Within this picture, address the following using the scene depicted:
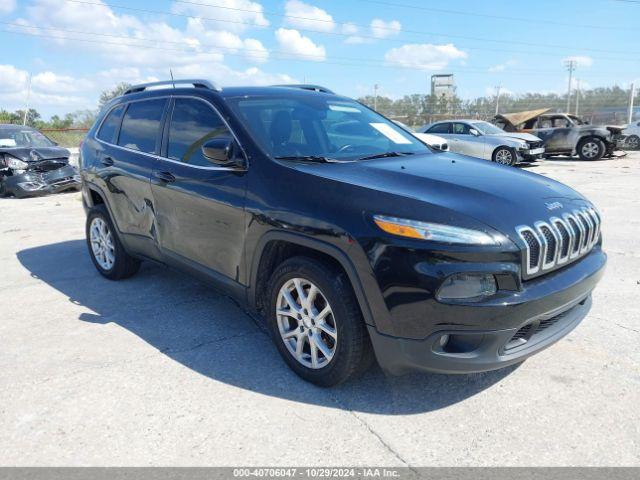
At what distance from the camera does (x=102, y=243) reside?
5.39 metres

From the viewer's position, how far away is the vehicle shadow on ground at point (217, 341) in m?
3.04

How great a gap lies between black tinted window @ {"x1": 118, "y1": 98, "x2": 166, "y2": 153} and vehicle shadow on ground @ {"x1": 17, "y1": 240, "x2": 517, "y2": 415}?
4.43ft

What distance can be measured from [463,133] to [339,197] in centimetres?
1426

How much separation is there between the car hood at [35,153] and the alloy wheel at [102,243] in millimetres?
7228

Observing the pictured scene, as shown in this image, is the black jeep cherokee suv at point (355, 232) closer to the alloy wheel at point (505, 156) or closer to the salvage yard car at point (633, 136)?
the alloy wheel at point (505, 156)

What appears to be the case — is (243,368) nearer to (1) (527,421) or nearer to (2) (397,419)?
(2) (397,419)

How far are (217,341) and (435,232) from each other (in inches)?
78.3

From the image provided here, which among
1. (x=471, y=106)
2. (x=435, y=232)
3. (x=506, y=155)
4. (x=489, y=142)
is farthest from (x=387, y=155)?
(x=471, y=106)

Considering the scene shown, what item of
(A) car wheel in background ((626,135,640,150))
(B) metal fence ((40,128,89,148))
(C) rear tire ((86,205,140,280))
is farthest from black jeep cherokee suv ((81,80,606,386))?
(B) metal fence ((40,128,89,148))

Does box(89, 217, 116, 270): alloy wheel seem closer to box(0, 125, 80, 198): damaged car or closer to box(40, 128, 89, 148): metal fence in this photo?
box(0, 125, 80, 198): damaged car

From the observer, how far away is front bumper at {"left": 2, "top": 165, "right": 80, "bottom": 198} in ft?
37.4

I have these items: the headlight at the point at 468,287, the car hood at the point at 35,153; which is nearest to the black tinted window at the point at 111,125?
the headlight at the point at 468,287

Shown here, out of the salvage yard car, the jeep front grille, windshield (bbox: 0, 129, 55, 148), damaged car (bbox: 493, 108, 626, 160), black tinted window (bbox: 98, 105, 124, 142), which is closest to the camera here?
the jeep front grille

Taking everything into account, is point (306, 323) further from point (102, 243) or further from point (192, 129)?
point (102, 243)
